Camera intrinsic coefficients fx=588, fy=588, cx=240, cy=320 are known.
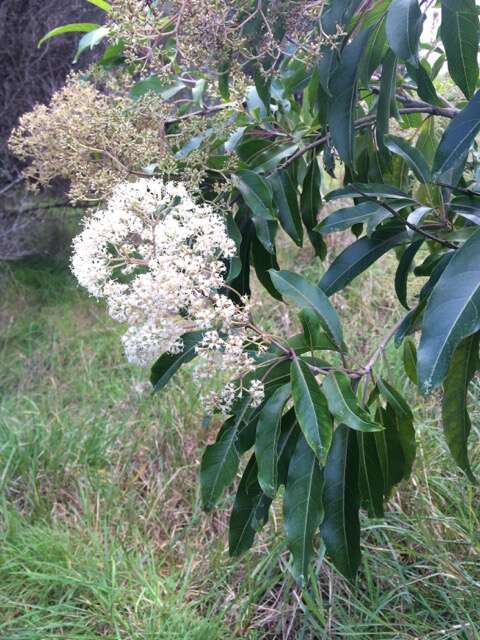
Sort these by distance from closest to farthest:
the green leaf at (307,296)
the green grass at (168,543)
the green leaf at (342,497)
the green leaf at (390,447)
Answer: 1. the green leaf at (307,296)
2. the green leaf at (342,497)
3. the green leaf at (390,447)
4. the green grass at (168,543)

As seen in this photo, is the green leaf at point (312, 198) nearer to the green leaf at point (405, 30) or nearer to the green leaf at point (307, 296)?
the green leaf at point (307, 296)

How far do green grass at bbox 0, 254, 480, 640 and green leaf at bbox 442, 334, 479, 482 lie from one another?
64 centimetres

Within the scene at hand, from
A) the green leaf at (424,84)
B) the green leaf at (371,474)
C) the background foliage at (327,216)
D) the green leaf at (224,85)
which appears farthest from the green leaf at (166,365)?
the green leaf at (424,84)

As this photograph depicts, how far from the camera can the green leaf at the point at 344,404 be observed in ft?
2.59

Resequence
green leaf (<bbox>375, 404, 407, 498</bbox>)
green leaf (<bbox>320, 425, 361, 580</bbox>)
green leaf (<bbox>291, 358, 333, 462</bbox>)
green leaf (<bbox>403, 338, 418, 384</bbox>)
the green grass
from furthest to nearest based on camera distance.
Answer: the green grass, green leaf (<bbox>403, 338, 418, 384</bbox>), green leaf (<bbox>375, 404, 407, 498</bbox>), green leaf (<bbox>320, 425, 361, 580</bbox>), green leaf (<bbox>291, 358, 333, 462</bbox>)

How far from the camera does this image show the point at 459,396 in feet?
3.09

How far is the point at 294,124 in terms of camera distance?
49.1 inches

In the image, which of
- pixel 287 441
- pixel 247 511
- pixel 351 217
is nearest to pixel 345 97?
pixel 351 217

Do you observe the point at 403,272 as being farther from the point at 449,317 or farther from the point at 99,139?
the point at 99,139

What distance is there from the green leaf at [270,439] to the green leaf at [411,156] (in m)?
0.42

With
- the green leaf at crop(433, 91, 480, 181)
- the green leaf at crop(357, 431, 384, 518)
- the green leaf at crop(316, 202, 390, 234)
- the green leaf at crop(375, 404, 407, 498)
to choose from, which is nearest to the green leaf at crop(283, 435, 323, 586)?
the green leaf at crop(357, 431, 384, 518)

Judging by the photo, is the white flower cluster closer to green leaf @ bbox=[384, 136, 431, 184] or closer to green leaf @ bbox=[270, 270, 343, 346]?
green leaf @ bbox=[270, 270, 343, 346]

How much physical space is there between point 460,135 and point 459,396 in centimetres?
41

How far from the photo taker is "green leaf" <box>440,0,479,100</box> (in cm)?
76
